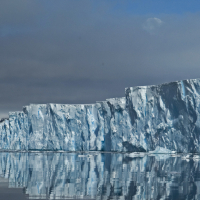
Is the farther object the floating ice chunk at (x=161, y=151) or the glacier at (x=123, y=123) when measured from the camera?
the floating ice chunk at (x=161, y=151)

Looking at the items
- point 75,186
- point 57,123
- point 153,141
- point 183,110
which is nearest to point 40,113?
point 57,123

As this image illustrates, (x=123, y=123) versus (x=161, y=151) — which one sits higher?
(x=123, y=123)

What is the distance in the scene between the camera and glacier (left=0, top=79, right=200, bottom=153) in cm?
2172

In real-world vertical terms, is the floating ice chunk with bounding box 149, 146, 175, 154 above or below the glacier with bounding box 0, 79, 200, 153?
below

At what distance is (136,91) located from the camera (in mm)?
26094

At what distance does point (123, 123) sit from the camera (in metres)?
28.2

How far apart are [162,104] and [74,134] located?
46.5 feet

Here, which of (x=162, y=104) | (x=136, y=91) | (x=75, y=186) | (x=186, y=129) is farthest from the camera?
(x=136, y=91)

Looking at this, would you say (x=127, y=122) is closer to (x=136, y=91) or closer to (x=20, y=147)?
(x=136, y=91)

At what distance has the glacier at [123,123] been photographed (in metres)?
21.7

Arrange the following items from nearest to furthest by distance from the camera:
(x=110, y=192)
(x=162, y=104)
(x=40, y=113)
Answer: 1. (x=110, y=192)
2. (x=162, y=104)
3. (x=40, y=113)

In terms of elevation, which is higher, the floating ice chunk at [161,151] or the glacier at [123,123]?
the glacier at [123,123]

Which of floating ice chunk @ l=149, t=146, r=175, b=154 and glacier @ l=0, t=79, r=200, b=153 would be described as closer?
glacier @ l=0, t=79, r=200, b=153

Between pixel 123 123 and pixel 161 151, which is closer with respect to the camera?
pixel 161 151
